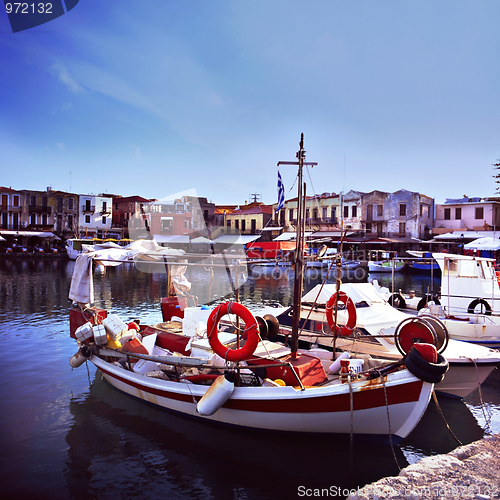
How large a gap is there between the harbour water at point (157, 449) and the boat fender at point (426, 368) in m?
1.56

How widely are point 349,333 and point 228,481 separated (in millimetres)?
5661

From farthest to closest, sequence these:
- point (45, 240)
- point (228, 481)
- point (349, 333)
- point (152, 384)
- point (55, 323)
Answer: point (45, 240), point (55, 323), point (349, 333), point (152, 384), point (228, 481)

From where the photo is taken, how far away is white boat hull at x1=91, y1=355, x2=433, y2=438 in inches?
266

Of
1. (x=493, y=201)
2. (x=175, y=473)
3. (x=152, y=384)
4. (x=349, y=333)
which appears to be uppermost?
(x=493, y=201)

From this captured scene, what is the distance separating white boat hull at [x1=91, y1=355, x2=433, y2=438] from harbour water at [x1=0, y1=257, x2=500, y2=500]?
0.37 m

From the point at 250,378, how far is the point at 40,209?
2600 inches

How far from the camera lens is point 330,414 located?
7.11m

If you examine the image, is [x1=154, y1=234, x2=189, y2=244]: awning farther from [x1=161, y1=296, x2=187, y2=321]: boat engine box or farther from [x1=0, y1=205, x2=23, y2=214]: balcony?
[x1=161, y1=296, x2=187, y2=321]: boat engine box

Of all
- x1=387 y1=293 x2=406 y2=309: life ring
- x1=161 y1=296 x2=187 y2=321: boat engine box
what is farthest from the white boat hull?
x1=387 y1=293 x2=406 y2=309: life ring

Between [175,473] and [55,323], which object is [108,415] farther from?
[55,323]

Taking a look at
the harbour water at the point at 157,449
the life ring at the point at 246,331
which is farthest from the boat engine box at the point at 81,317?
the life ring at the point at 246,331

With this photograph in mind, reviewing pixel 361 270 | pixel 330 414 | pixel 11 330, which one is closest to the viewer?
pixel 330 414

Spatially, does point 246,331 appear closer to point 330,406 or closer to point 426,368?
point 330,406

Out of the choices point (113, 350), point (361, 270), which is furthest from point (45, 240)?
point (113, 350)
